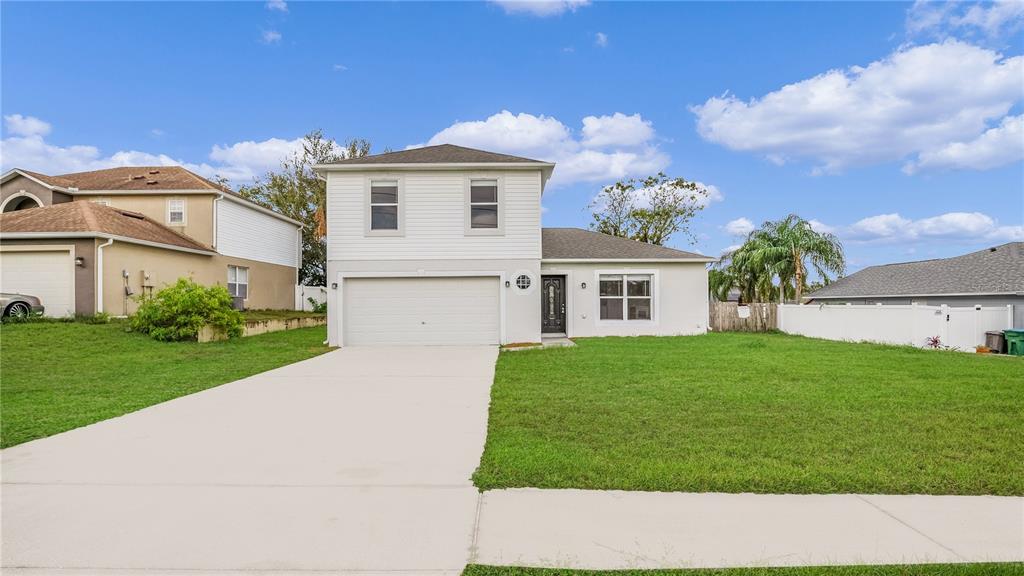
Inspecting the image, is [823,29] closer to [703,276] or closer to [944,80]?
[944,80]

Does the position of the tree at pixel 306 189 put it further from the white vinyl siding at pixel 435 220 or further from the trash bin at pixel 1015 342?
the trash bin at pixel 1015 342

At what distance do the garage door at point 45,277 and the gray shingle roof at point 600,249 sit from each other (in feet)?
44.9

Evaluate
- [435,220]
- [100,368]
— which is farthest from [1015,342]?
[100,368]

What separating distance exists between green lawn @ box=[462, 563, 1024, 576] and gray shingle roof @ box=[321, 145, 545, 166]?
1180 cm

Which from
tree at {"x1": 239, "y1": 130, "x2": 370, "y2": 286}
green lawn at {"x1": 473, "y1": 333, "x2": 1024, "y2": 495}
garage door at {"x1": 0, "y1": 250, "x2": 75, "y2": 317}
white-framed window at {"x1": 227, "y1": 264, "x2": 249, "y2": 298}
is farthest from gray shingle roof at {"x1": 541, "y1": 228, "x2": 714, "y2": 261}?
tree at {"x1": 239, "y1": 130, "x2": 370, "y2": 286}

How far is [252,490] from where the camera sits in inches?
148

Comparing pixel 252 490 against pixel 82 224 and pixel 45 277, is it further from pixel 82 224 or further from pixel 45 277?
pixel 45 277

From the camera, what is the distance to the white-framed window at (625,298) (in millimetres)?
16094

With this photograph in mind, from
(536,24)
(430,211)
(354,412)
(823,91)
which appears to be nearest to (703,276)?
(823,91)

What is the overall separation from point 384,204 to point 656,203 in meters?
22.1

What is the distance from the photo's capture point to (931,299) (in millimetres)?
18859

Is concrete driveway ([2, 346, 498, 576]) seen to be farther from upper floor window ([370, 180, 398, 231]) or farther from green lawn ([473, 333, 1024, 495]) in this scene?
upper floor window ([370, 180, 398, 231])

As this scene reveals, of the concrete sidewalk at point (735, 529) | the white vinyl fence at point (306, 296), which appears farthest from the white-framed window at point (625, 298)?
the white vinyl fence at point (306, 296)

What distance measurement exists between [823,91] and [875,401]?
12845 mm
